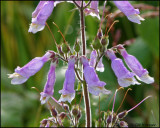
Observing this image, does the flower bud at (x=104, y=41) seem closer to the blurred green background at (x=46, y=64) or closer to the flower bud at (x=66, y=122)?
the flower bud at (x=66, y=122)

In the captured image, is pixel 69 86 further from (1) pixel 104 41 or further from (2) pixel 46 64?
(2) pixel 46 64

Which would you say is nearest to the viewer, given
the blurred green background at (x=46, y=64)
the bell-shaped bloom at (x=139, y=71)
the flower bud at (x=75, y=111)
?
the bell-shaped bloom at (x=139, y=71)

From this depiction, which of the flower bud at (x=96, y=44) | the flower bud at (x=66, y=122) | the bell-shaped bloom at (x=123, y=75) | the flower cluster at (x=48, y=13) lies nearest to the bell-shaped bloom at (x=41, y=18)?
the flower cluster at (x=48, y=13)

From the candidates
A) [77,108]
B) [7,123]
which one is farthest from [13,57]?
[77,108]

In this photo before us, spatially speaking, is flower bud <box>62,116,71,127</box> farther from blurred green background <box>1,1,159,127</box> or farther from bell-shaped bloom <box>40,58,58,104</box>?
blurred green background <box>1,1,159,127</box>

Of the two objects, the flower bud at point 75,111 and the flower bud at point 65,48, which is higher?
the flower bud at point 65,48

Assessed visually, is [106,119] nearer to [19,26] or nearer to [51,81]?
[51,81]

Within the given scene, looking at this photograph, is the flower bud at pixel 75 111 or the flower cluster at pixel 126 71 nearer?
the flower cluster at pixel 126 71

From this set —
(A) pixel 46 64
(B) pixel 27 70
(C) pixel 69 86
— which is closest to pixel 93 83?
(C) pixel 69 86
